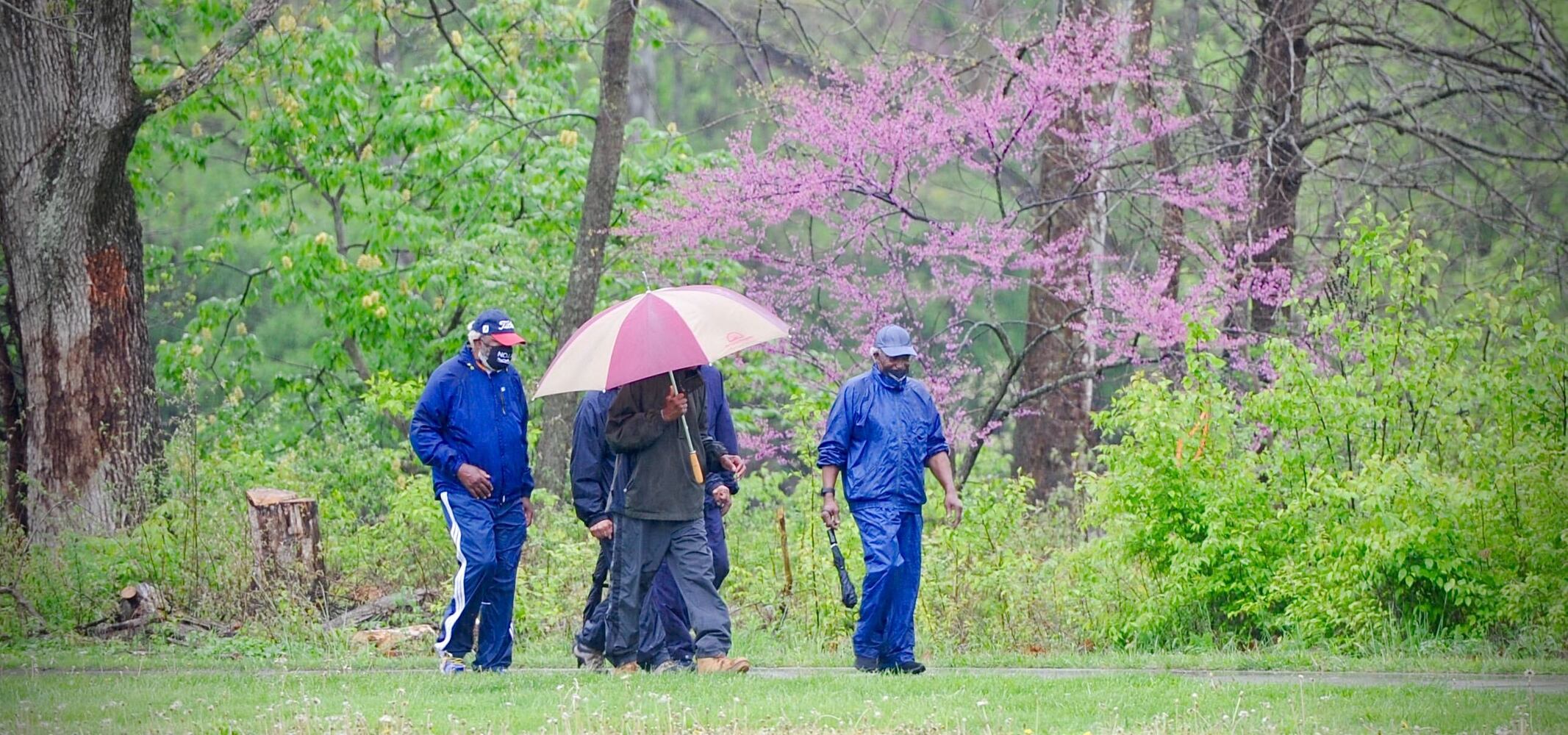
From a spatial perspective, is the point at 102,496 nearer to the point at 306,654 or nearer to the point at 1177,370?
the point at 306,654

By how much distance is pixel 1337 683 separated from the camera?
325 inches

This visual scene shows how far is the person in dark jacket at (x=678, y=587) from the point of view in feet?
28.7

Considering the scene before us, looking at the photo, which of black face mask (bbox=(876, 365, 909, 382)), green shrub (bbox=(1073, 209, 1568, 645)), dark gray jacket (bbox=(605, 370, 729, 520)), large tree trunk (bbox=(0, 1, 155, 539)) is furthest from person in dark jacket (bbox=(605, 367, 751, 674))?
large tree trunk (bbox=(0, 1, 155, 539))

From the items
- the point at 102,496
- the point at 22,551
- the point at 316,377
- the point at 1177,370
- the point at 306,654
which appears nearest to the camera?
the point at 306,654

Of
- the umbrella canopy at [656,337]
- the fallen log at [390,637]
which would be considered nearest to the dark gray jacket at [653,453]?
the umbrella canopy at [656,337]

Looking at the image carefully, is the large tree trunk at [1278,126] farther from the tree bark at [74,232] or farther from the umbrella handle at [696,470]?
the tree bark at [74,232]

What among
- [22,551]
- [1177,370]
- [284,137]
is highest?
[284,137]

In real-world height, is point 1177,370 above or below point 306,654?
above

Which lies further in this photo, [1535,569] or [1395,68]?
[1395,68]

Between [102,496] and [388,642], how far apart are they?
14.6 feet

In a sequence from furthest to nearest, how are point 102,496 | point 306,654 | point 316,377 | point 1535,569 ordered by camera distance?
point 316,377 → point 102,496 → point 306,654 → point 1535,569

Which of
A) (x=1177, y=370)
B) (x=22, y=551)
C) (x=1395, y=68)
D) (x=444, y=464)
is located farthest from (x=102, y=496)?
(x=1395, y=68)

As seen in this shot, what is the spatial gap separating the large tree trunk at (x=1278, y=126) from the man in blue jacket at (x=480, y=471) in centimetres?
866

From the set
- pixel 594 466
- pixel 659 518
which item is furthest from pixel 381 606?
pixel 659 518
